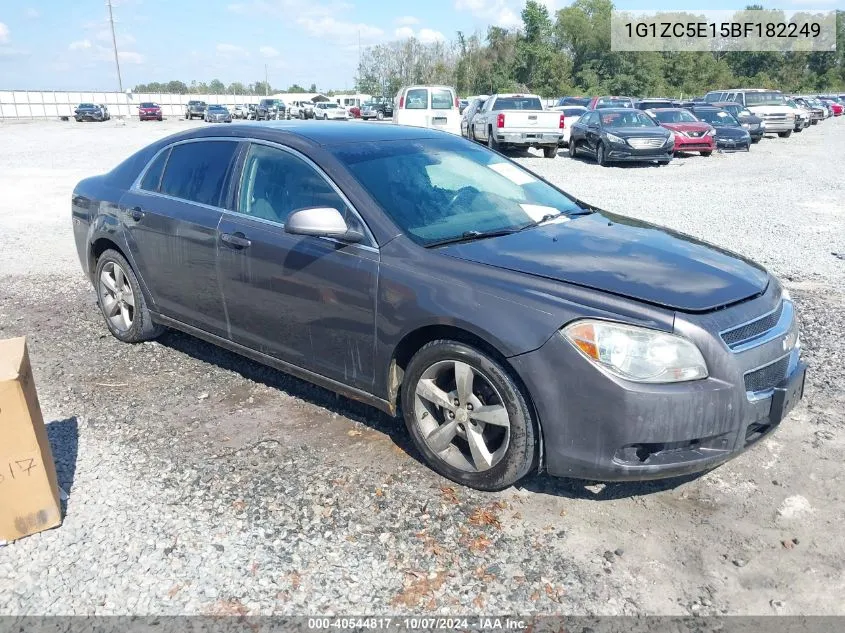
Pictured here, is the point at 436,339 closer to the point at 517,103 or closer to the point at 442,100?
the point at 517,103

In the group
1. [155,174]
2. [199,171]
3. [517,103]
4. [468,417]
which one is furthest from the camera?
[517,103]

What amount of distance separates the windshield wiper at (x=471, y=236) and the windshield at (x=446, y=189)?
3 centimetres

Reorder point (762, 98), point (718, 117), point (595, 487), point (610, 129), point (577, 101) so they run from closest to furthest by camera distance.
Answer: point (595, 487) → point (610, 129) → point (718, 117) → point (762, 98) → point (577, 101)

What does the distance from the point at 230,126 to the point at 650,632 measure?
3837 millimetres

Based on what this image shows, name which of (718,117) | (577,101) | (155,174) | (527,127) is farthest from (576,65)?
(155,174)

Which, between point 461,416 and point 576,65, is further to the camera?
point 576,65

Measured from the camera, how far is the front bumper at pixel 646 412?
2.93 meters

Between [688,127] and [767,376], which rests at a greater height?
[688,127]

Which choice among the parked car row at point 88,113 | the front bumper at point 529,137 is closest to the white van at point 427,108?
the front bumper at point 529,137

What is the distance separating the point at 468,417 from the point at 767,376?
4.40 feet

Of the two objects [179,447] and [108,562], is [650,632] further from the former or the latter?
[179,447]

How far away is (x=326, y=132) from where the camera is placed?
4.39 meters

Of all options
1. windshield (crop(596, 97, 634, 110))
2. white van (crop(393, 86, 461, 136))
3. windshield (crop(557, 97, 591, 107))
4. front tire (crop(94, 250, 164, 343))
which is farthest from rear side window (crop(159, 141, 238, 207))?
windshield (crop(557, 97, 591, 107))

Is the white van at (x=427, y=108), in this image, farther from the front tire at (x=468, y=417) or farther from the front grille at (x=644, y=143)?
the front tire at (x=468, y=417)
